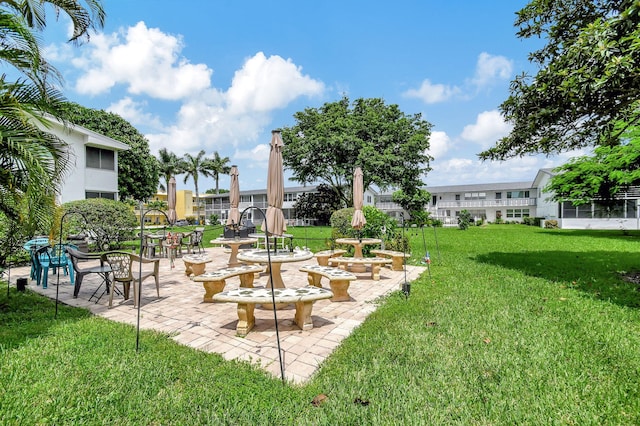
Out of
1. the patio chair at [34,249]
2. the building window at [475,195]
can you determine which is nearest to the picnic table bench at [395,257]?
the patio chair at [34,249]

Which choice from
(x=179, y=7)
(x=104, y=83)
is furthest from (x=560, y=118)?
(x=104, y=83)

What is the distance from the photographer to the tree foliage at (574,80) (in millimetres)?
4988

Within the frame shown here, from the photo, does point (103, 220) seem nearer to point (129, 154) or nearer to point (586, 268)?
point (129, 154)

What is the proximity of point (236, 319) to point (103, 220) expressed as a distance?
1110 cm

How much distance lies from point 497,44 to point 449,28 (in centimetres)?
158

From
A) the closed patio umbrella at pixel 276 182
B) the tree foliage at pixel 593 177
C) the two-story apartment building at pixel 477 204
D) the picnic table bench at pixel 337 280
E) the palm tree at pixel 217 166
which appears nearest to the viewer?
the picnic table bench at pixel 337 280

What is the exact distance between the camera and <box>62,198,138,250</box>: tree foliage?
40.2 feet

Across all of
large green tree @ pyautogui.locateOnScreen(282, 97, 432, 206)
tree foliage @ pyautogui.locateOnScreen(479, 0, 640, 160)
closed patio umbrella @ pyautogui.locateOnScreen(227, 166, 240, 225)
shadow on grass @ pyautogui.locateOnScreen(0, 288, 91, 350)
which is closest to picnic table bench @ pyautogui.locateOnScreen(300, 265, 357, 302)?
shadow on grass @ pyautogui.locateOnScreen(0, 288, 91, 350)

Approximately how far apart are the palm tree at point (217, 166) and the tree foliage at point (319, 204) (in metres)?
20.0

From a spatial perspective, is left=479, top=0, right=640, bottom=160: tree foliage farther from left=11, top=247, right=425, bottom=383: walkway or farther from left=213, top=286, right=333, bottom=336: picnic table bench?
left=213, top=286, right=333, bottom=336: picnic table bench

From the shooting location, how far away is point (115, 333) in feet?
14.0

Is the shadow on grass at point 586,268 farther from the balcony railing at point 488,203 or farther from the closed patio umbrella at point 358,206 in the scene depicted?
the balcony railing at point 488,203

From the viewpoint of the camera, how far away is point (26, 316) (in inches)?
199

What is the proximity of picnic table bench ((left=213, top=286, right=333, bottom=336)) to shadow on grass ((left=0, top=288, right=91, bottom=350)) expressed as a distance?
2.68 metres
